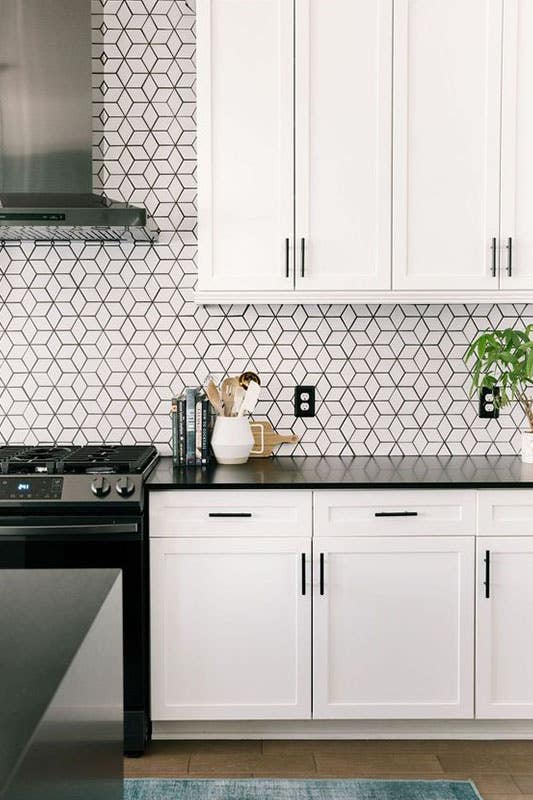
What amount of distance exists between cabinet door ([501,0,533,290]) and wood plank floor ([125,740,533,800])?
1.65 meters

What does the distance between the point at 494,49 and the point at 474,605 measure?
197 cm

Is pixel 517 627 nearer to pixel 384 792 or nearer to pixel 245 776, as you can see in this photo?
pixel 384 792

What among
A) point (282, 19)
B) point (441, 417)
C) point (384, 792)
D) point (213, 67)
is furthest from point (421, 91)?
point (384, 792)

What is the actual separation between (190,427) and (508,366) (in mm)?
1281

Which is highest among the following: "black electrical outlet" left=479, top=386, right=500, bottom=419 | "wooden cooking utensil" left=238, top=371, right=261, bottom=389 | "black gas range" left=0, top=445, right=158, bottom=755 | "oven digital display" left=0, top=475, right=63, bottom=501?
"wooden cooking utensil" left=238, top=371, right=261, bottom=389

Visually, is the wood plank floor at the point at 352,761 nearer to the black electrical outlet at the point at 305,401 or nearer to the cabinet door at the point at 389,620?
the cabinet door at the point at 389,620

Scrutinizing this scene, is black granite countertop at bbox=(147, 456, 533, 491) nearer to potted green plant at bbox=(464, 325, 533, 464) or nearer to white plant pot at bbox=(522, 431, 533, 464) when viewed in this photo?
white plant pot at bbox=(522, 431, 533, 464)

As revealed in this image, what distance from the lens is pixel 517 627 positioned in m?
2.78

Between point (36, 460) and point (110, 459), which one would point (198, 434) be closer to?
point (110, 459)

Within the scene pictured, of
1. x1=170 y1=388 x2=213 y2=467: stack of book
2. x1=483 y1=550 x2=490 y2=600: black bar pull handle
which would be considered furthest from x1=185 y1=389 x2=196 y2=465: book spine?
x1=483 y1=550 x2=490 y2=600: black bar pull handle

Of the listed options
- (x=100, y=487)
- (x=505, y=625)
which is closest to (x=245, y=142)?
(x=100, y=487)

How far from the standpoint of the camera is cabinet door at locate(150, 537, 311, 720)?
2.76 metres

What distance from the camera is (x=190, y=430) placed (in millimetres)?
3166

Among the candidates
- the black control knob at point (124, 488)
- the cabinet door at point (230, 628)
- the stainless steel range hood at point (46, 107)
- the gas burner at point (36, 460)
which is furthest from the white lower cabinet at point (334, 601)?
the stainless steel range hood at point (46, 107)
